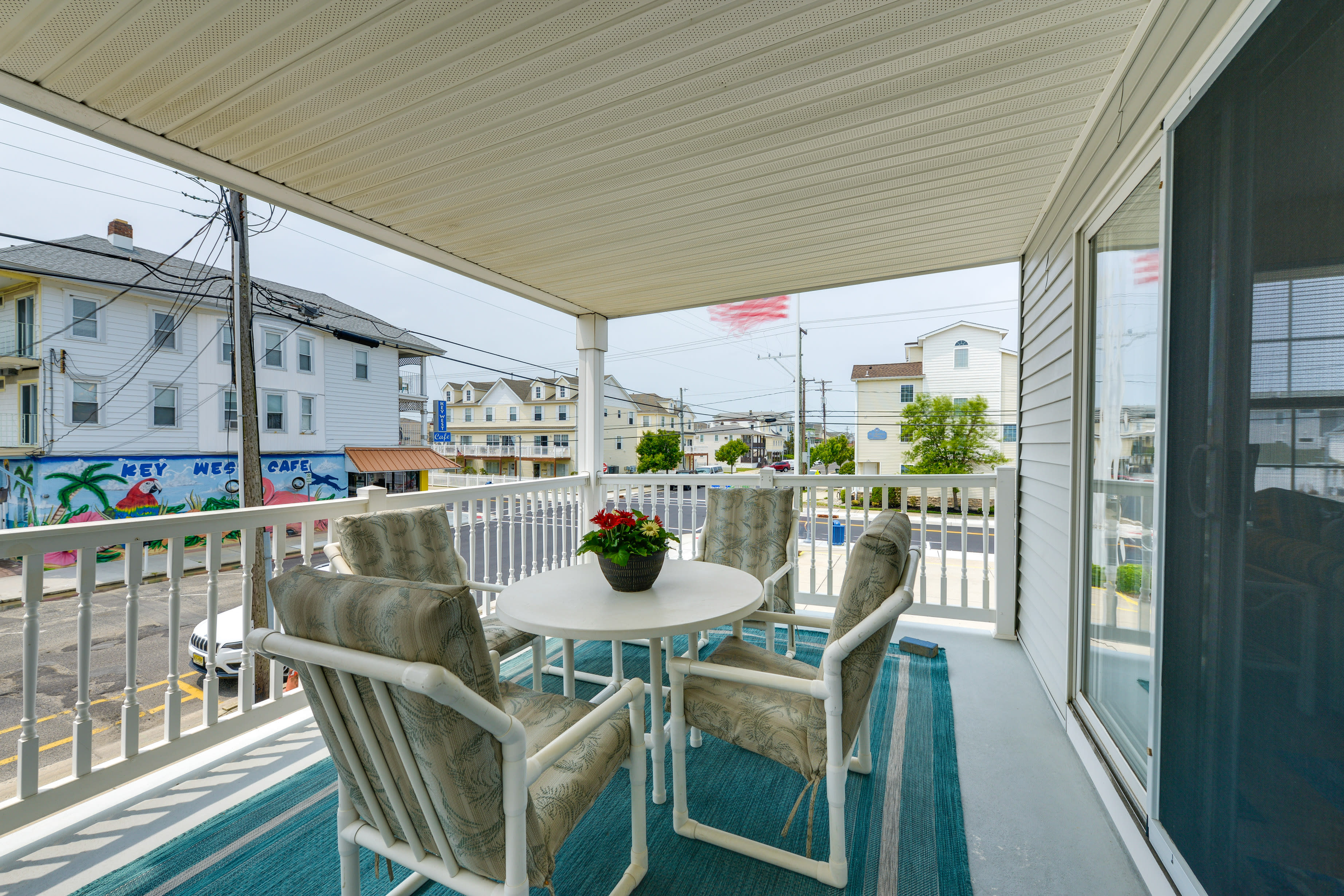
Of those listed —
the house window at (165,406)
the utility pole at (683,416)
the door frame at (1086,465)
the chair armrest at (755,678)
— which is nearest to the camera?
the chair armrest at (755,678)

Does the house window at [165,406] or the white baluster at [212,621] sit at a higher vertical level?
the house window at [165,406]

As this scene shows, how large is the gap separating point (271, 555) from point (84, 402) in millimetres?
3738

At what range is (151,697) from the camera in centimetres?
507

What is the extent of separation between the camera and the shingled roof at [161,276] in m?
5.00

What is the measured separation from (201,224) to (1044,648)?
8.40m

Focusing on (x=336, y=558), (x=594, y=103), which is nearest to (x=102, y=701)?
(x=336, y=558)

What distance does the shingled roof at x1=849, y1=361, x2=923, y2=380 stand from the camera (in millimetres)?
7980

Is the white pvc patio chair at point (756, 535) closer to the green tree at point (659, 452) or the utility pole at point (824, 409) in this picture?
the green tree at point (659, 452)

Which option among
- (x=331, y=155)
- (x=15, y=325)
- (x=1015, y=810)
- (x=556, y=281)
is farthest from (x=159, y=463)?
Result: (x=1015, y=810)

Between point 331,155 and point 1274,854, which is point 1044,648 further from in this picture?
point 331,155

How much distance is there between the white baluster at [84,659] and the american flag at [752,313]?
6104 mm

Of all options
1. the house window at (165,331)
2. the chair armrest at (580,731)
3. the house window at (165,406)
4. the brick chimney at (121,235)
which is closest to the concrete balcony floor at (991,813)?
the chair armrest at (580,731)

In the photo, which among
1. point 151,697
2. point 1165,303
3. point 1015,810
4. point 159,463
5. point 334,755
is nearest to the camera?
point 334,755

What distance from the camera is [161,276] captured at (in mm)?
5676
